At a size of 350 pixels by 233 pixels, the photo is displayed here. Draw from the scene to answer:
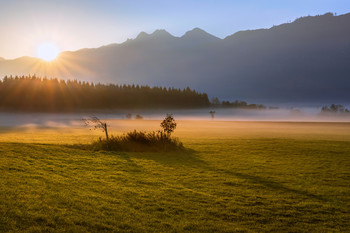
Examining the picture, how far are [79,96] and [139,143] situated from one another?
11687 cm

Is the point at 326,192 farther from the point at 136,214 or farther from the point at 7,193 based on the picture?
the point at 7,193

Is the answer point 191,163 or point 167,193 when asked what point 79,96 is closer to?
point 191,163

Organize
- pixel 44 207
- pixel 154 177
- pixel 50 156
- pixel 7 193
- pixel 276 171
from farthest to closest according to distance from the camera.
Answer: pixel 50 156 → pixel 276 171 → pixel 154 177 → pixel 7 193 → pixel 44 207

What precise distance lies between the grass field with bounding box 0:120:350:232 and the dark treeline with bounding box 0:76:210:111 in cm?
11441

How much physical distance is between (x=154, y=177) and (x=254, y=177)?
5387 mm

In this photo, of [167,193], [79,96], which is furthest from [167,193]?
[79,96]

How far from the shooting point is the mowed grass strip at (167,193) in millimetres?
8789

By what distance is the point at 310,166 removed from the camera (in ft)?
61.8

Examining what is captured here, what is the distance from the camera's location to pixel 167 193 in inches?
476

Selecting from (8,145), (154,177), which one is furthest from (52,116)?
(154,177)

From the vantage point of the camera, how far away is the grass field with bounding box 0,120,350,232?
8781 millimetres

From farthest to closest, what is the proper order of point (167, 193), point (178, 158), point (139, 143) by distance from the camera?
point (139, 143), point (178, 158), point (167, 193)

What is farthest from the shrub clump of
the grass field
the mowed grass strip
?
the grass field

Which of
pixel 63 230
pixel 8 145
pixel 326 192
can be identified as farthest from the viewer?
pixel 8 145
